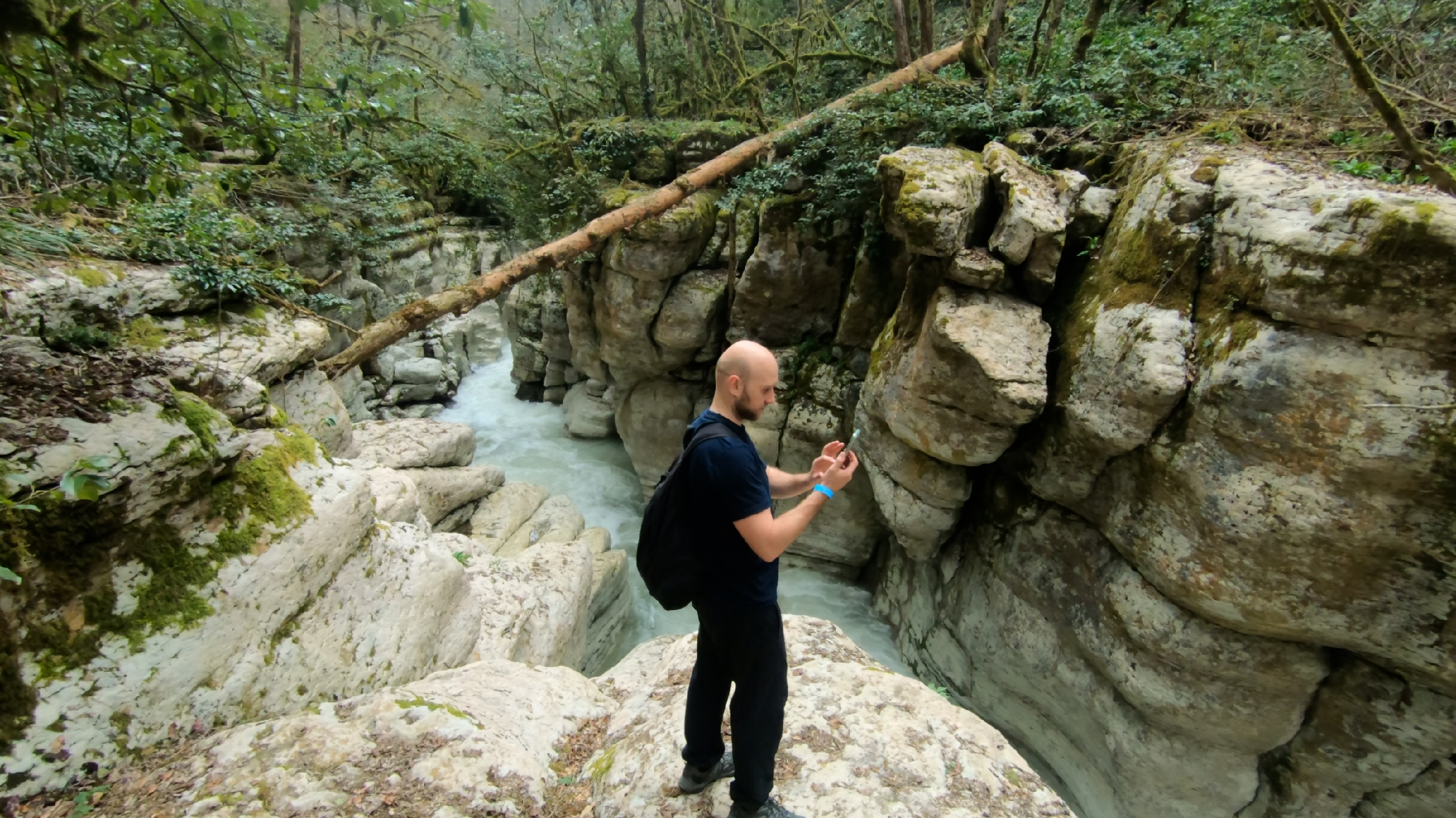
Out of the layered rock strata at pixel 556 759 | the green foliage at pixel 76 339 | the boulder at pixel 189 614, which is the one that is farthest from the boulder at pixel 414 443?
the layered rock strata at pixel 556 759

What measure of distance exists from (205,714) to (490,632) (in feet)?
6.87

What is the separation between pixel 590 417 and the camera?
42.4ft

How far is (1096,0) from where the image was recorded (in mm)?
6762

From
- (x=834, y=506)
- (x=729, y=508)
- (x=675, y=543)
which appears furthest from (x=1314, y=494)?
(x=834, y=506)

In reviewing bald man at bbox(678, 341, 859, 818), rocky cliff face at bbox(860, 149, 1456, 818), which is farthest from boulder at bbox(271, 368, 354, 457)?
rocky cliff face at bbox(860, 149, 1456, 818)

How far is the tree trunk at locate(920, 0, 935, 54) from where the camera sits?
8148 mm

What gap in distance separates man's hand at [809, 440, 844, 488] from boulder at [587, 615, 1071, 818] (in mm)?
1517

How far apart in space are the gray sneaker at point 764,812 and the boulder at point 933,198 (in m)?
4.74

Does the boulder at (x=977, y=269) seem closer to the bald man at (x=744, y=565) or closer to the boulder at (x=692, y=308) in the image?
the bald man at (x=744, y=565)

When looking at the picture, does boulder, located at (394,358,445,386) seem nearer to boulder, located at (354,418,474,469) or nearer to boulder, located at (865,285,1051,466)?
boulder, located at (354,418,474,469)

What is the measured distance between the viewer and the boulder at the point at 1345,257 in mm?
3582

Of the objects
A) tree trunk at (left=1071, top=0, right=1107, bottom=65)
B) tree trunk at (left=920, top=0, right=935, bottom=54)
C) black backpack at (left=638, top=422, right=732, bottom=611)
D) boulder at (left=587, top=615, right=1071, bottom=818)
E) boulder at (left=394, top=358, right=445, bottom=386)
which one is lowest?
boulder at (left=394, top=358, right=445, bottom=386)

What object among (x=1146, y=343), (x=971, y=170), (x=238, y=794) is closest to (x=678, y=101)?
(x=971, y=170)

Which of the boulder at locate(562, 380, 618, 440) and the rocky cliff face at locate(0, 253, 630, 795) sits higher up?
the rocky cliff face at locate(0, 253, 630, 795)
